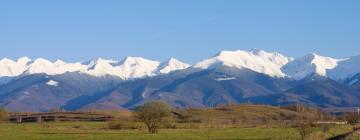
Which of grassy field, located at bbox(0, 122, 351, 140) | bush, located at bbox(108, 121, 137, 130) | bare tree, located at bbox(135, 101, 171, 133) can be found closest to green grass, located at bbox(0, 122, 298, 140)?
grassy field, located at bbox(0, 122, 351, 140)

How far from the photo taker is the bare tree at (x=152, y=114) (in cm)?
12925

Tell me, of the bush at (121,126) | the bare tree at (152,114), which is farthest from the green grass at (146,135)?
the bush at (121,126)

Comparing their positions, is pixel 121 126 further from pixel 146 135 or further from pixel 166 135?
pixel 166 135

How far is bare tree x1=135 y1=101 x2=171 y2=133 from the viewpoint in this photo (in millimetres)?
129250

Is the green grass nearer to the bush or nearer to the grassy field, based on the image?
the grassy field

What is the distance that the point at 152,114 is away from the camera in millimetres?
129125

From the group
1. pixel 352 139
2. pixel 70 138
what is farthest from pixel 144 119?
pixel 352 139

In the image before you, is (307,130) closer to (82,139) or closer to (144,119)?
(82,139)

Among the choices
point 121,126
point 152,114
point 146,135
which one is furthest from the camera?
point 121,126

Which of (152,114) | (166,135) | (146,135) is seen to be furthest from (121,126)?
(166,135)

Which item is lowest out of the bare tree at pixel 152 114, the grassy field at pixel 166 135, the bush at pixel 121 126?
the grassy field at pixel 166 135

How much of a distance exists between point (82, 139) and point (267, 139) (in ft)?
72.1

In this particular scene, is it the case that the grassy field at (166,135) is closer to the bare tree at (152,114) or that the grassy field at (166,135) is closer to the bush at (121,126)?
the bare tree at (152,114)

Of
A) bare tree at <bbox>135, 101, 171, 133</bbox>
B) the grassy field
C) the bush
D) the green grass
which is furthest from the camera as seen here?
the bush
